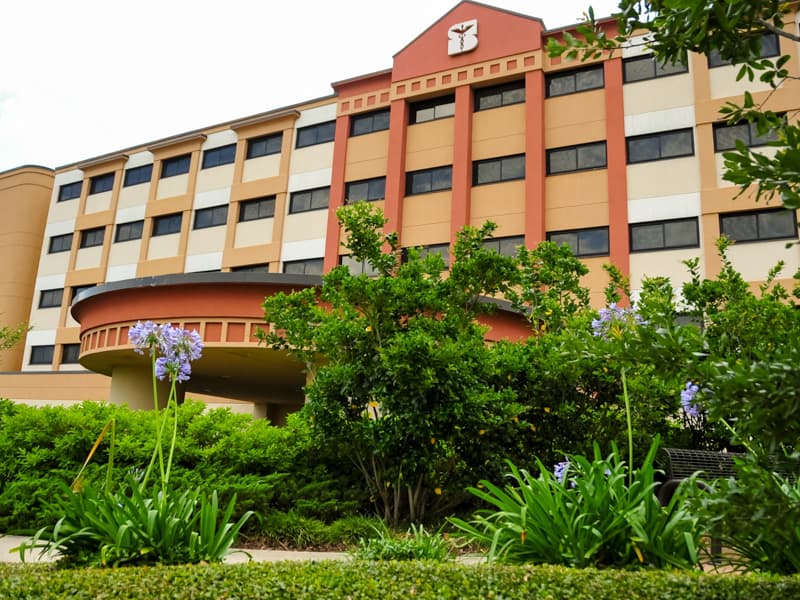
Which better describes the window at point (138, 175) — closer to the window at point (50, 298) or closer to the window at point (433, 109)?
the window at point (50, 298)

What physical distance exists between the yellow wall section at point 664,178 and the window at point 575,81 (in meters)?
3.55

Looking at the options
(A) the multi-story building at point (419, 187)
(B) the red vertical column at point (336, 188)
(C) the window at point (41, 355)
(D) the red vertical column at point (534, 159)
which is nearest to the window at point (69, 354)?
(A) the multi-story building at point (419, 187)

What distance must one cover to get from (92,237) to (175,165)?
600 centimetres

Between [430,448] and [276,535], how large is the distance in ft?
6.00

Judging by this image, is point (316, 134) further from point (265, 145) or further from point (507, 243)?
point (507, 243)

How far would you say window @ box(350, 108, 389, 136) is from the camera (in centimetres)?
2814

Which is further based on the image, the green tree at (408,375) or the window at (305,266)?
the window at (305,266)

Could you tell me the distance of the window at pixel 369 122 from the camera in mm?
28141

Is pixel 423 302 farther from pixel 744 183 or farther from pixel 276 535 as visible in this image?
pixel 744 183

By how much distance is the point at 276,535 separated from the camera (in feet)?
23.8

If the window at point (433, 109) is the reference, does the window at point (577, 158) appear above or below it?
below

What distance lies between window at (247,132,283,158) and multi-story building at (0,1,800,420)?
0.21 feet

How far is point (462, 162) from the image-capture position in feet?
83.7

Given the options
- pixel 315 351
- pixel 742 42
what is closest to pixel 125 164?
pixel 315 351
